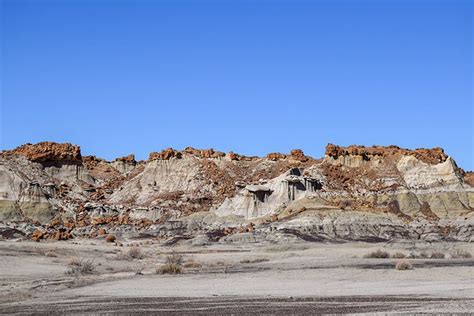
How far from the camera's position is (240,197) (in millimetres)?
88688

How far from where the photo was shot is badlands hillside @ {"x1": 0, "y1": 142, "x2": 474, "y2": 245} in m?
73.9

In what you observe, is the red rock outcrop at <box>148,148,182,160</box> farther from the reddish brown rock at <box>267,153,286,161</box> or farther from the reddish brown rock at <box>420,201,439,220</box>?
the reddish brown rock at <box>420,201,439,220</box>

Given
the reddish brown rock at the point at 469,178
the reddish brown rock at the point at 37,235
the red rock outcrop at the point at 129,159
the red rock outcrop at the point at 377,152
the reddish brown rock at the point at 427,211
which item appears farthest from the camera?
the red rock outcrop at the point at 129,159

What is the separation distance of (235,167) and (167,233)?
1190 inches

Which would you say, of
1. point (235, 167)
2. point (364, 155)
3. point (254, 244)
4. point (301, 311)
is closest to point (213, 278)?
point (301, 311)

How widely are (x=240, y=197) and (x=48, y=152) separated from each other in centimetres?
3896

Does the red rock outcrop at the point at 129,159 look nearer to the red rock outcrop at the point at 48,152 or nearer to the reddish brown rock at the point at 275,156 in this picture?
the red rock outcrop at the point at 48,152

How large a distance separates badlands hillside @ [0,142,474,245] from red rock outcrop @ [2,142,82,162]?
178 mm

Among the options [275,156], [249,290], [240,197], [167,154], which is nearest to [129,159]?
[167,154]

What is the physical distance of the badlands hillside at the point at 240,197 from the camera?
73938 millimetres

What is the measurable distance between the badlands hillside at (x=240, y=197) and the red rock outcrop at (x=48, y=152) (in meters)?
0.18

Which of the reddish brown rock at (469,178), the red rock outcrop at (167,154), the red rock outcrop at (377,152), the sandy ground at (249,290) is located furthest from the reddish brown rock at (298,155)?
the sandy ground at (249,290)

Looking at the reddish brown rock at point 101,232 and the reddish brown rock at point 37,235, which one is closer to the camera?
the reddish brown rock at point 37,235

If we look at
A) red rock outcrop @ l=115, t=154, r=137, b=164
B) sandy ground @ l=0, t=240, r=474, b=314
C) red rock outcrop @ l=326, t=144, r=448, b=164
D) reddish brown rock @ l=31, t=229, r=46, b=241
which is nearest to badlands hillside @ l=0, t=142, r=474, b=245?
red rock outcrop @ l=326, t=144, r=448, b=164
